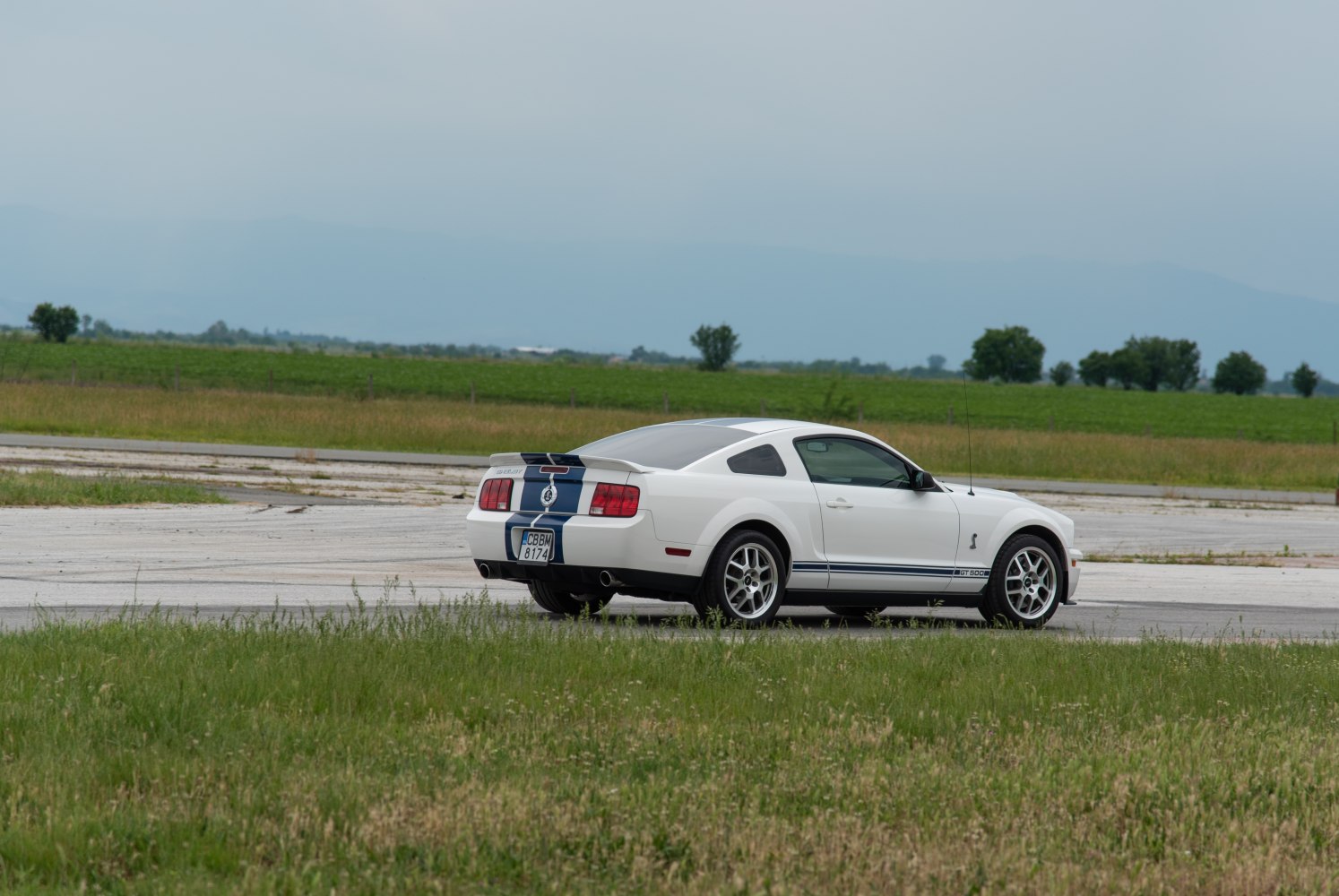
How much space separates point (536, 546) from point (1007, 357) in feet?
537

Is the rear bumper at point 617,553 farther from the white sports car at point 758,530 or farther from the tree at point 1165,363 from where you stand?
the tree at point 1165,363

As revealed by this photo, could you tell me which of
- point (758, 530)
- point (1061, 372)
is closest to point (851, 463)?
point (758, 530)

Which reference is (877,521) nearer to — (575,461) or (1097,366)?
(575,461)

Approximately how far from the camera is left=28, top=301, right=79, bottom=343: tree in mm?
119875

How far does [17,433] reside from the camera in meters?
39.8

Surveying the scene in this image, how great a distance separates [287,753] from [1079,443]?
149ft

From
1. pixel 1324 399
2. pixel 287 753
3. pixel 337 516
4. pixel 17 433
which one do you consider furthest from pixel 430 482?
pixel 1324 399

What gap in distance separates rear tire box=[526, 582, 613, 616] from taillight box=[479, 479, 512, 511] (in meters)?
0.74

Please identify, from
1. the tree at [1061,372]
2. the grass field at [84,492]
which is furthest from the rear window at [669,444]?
the tree at [1061,372]

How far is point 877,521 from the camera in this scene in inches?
485

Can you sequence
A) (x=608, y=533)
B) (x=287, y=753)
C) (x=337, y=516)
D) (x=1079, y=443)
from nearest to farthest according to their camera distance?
(x=287, y=753), (x=608, y=533), (x=337, y=516), (x=1079, y=443)

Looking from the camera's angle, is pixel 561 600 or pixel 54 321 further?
pixel 54 321

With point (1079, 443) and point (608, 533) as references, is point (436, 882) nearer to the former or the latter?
point (608, 533)

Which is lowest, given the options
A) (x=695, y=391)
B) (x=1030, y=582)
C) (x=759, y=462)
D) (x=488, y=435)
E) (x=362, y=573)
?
(x=362, y=573)
